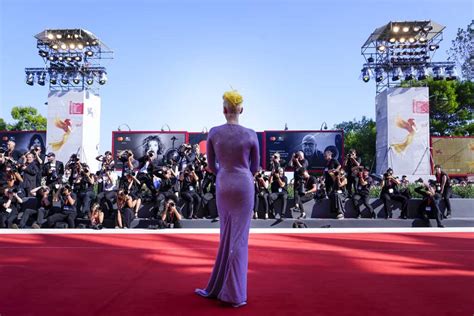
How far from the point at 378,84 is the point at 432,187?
14842mm

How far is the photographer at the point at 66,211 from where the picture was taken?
30.4 ft

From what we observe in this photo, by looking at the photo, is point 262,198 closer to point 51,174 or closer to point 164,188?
point 164,188

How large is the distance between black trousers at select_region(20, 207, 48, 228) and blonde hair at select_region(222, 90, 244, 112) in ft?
26.0

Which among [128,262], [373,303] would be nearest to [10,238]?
[128,262]

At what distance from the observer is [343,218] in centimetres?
1005

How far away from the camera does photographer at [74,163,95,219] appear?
994 cm

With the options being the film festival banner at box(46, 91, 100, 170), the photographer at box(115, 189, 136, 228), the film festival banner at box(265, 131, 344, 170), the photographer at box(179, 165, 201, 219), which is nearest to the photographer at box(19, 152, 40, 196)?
the photographer at box(115, 189, 136, 228)

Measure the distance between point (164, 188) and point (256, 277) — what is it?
6.93m

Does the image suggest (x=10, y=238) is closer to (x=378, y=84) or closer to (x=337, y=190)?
(x=337, y=190)

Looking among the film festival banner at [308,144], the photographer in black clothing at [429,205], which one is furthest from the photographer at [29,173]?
the film festival banner at [308,144]

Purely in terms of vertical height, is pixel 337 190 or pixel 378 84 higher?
pixel 378 84

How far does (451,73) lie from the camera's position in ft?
74.7

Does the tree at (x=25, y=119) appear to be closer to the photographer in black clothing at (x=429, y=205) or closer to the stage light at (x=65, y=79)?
the stage light at (x=65, y=79)

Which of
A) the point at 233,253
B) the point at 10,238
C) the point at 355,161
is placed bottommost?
the point at 10,238
